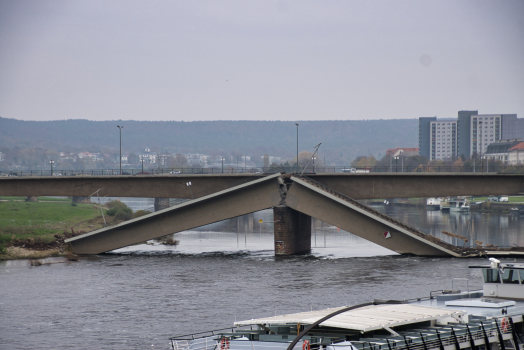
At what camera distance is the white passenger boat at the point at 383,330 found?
2339 centimetres

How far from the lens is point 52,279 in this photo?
60.3m

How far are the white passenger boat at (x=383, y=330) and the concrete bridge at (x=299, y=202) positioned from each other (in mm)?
39782

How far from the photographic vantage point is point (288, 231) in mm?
75000

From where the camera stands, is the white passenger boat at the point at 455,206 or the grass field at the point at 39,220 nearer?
the grass field at the point at 39,220

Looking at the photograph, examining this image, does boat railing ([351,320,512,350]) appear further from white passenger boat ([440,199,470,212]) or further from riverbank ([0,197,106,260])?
white passenger boat ([440,199,470,212])

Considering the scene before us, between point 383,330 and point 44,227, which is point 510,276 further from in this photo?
point 44,227

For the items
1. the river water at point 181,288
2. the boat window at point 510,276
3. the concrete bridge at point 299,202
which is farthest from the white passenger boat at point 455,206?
the boat window at point 510,276

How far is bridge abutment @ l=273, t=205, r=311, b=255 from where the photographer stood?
243 ft

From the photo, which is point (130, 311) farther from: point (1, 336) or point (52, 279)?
point (52, 279)

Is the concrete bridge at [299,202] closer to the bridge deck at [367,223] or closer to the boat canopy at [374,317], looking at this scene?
the bridge deck at [367,223]

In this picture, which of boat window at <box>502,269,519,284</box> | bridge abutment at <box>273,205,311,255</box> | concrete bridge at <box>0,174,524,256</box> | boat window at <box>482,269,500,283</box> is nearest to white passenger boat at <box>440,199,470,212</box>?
concrete bridge at <box>0,174,524,256</box>

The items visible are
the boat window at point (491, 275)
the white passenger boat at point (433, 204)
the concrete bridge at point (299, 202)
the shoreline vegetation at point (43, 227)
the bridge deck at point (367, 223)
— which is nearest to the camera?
the boat window at point (491, 275)

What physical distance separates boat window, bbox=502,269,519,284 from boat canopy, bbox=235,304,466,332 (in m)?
6.37

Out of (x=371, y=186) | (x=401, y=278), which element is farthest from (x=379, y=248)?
(x=401, y=278)
